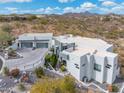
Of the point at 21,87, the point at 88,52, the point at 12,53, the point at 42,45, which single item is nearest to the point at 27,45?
the point at 42,45

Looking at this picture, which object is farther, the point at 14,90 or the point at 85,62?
the point at 85,62

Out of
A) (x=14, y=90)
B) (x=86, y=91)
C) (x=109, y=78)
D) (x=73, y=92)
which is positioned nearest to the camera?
(x=73, y=92)

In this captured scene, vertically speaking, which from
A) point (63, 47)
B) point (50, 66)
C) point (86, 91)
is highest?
point (63, 47)

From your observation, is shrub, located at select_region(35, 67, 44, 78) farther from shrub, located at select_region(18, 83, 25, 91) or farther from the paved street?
the paved street

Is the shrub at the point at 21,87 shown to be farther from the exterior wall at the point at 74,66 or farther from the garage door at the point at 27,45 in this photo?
the garage door at the point at 27,45

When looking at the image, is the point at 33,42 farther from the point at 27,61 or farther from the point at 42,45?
the point at 27,61

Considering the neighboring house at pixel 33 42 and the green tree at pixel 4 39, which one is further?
the green tree at pixel 4 39

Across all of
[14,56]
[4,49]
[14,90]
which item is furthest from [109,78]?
[4,49]

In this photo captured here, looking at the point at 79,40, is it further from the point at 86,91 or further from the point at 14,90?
the point at 14,90


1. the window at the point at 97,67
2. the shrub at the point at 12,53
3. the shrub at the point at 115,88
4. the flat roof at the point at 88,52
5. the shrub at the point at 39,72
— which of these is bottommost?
the shrub at the point at 115,88

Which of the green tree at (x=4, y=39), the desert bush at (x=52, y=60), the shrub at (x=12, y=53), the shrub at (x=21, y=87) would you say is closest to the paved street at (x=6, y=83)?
the shrub at (x=21, y=87)

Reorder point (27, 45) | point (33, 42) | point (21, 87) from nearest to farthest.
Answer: point (21, 87), point (33, 42), point (27, 45)
